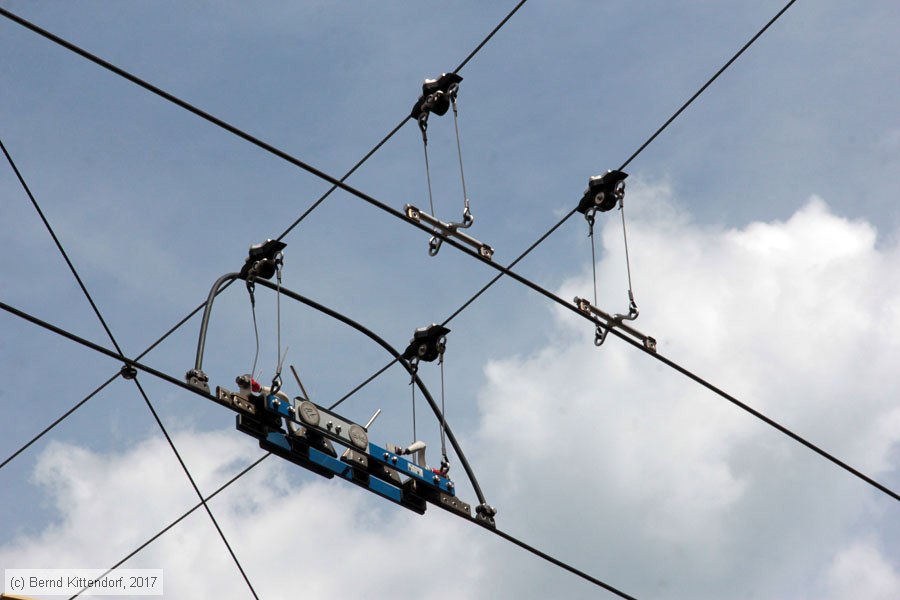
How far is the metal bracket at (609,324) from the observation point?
15789 mm

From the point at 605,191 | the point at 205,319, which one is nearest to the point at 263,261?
the point at 205,319

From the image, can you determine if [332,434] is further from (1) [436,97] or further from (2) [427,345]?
(1) [436,97]

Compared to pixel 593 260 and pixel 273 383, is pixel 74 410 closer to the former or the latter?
pixel 273 383

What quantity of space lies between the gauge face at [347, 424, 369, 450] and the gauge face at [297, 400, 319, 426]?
48 centimetres

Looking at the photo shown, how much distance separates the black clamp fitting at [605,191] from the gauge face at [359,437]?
3.80m

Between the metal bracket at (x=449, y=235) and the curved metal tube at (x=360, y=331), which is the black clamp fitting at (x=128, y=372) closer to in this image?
the curved metal tube at (x=360, y=331)

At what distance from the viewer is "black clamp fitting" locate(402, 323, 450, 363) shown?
52.4 feet

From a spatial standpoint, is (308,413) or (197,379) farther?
(308,413)

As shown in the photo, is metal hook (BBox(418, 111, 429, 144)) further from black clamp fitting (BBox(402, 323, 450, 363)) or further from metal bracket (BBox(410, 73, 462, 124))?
black clamp fitting (BBox(402, 323, 450, 363))

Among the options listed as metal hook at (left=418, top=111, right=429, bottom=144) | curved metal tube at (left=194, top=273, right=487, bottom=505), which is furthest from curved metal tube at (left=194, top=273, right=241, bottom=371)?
metal hook at (left=418, top=111, right=429, bottom=144)

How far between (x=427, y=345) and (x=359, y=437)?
1.46 meters

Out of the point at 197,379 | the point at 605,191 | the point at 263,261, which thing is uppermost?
the point at 605,191

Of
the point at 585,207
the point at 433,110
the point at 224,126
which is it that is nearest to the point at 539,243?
the point at 585,207

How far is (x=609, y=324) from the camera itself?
15992 millimetres
